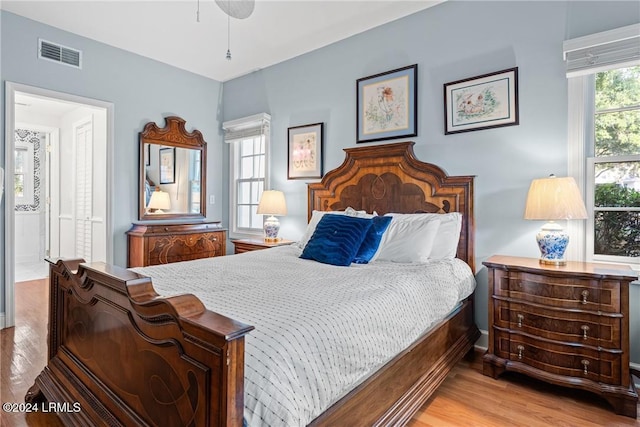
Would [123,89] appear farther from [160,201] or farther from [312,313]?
[312,313]

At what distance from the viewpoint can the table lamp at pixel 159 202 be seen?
416cm

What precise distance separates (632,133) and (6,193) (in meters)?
5.04

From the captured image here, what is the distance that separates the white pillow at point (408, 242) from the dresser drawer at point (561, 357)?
2.35 ft

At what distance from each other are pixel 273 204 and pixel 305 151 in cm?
69

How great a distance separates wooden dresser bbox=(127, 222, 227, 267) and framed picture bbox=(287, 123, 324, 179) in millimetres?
1271

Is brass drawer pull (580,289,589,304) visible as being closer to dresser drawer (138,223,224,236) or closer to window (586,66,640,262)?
window (586,66,640,262)

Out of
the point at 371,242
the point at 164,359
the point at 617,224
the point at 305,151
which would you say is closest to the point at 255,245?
the point at 305,151

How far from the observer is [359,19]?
10.4 ft

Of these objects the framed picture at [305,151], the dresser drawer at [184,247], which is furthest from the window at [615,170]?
the dresser drawer at [184,247]

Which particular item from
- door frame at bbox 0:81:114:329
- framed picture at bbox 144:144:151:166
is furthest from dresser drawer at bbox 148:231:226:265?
door frame at bbox 0:81:114:329

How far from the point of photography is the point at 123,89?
387 cm

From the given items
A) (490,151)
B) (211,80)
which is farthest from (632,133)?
(211,80)

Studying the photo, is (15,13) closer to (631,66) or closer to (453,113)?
(453,113)

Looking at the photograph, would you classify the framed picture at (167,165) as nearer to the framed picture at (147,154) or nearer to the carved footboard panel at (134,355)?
the framed picture at (147,154)
